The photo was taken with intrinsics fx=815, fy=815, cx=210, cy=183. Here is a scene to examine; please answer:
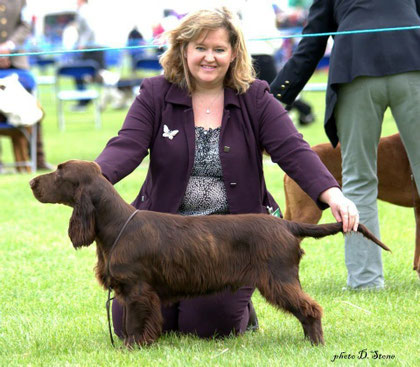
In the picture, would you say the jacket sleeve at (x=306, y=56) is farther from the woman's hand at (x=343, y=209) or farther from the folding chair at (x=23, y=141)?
the folding chair at (x=23, y=141)

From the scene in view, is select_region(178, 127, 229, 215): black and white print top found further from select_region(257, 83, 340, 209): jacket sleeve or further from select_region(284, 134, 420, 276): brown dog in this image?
select_region(284, 134, 420, 276): brown dog

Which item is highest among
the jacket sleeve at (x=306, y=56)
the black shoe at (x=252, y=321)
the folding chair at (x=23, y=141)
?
the jacket sleeve at (x=306, y=56)

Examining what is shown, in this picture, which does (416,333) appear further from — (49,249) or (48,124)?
(48,124)

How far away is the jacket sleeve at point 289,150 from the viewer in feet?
11.3

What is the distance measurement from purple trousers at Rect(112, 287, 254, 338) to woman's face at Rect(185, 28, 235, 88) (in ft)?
3.29

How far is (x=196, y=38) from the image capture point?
12.0 feet

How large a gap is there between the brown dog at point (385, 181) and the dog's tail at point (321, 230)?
152 centimetres

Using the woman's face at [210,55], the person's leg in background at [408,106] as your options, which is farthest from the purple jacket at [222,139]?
the person's leg in background at [408,106]

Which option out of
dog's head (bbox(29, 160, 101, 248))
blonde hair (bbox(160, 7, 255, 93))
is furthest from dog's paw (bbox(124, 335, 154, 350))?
blonde hair (bbox(160, 7, 255, 93))

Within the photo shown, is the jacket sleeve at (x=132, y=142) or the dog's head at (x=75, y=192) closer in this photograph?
the dog's head at (x=75, y=192)

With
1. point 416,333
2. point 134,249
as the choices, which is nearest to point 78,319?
point 134,249

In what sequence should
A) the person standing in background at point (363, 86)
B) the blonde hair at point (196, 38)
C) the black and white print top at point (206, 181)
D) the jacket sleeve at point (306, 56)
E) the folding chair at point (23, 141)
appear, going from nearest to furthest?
the blonde hair at point (196, 38), the black and white print top at point (206, 181), the person standing in background at point (363, 86), the jacket sleeve at point (306, 56), the folding chair at point (23, 141)

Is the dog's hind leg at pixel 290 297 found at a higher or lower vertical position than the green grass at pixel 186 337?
higher

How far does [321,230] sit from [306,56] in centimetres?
156
